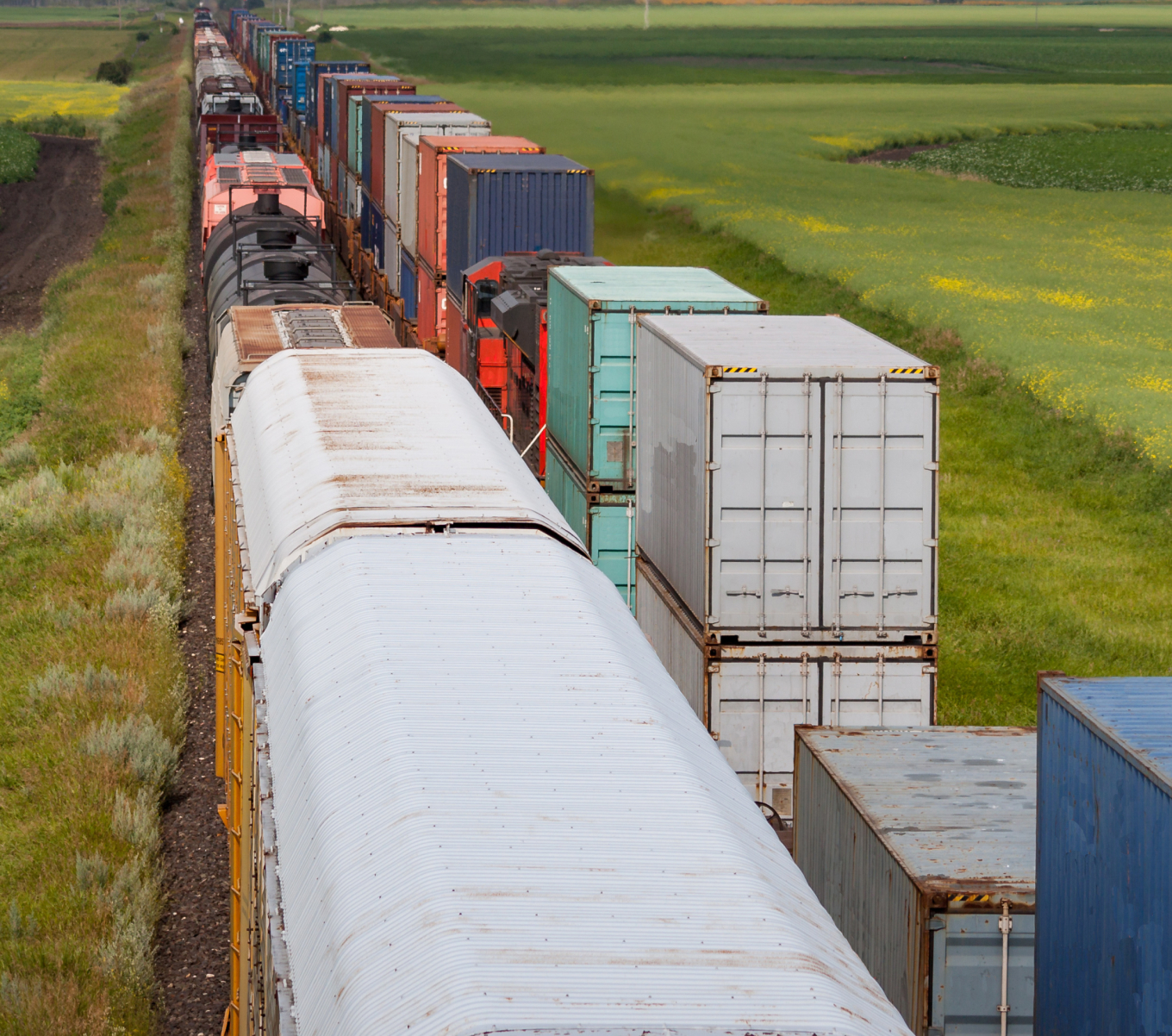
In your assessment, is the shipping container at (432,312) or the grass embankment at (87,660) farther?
the shipping container at (432,312)

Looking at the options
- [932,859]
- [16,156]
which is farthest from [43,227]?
[932,859]

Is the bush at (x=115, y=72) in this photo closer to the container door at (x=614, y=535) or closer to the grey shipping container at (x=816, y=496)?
the container door at (x=614, y=535)

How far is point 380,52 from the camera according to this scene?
149 meters

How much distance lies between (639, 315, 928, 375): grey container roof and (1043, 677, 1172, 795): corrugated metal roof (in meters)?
4.91

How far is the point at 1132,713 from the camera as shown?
296 inches

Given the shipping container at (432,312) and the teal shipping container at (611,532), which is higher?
the shipping container at (432,312)

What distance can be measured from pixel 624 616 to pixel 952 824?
10.3ft

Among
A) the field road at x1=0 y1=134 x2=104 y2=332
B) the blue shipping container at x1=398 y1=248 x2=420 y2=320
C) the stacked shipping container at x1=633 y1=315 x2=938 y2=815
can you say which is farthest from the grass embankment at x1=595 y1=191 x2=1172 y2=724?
the field road at x1=0 y1=134 x2=104 y2=332

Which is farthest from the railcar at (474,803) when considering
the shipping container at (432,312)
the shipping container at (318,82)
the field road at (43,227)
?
the shipping container at (318,82)

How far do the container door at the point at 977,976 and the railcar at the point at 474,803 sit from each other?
109 inches

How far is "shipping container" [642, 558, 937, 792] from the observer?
1267 centimetres

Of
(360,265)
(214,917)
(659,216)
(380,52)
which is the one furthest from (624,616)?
(380,52)

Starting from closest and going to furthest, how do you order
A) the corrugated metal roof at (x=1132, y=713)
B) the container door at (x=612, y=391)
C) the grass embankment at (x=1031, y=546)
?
the corrugated metal roof at (x=1132, y=713) → the container door at (x=612, y=391) → the grass embankment at (x=1031, y=546)

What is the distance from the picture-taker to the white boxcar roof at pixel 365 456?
8680 millimetres
